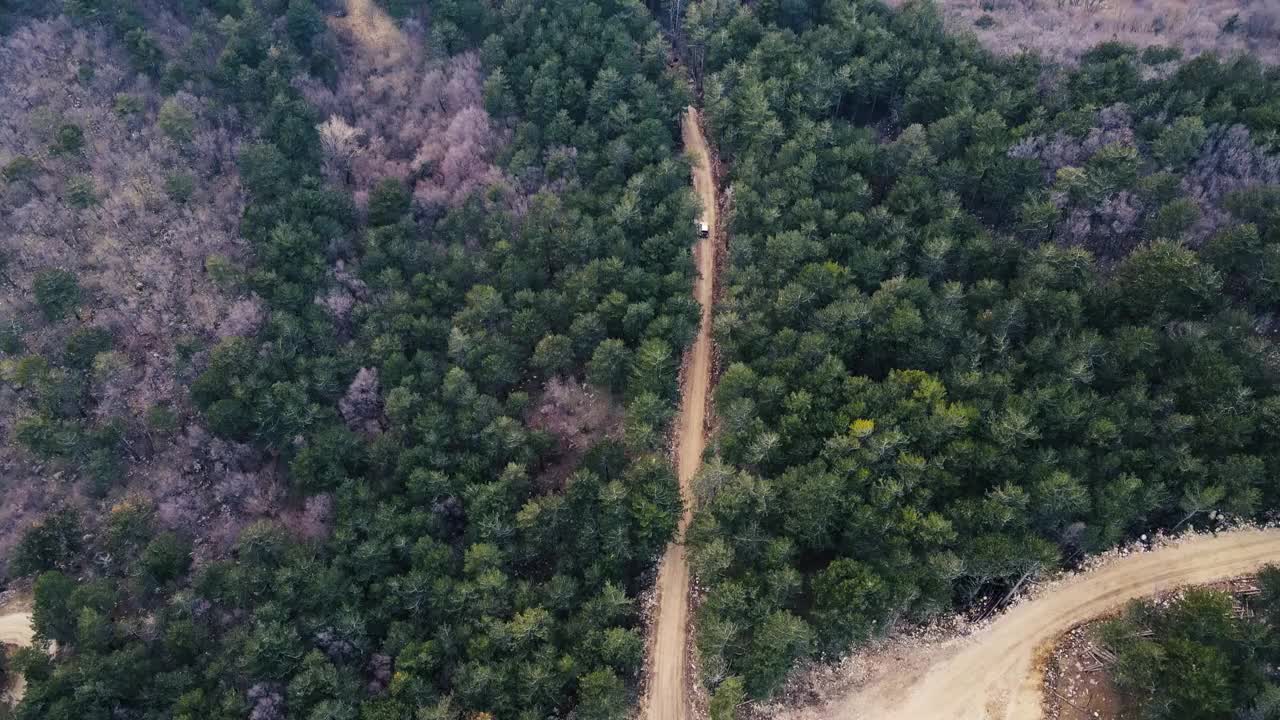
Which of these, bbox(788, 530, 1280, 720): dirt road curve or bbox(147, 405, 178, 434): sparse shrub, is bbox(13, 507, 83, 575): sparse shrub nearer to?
bbox(147, 405, 178, 434): sparse shrub

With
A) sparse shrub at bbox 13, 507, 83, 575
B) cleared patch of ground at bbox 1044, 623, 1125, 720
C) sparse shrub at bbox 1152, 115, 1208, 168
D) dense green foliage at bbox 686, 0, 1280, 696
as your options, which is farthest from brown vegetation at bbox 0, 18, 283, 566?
sparse shrub at bbox 1152, 115, 1208, 168

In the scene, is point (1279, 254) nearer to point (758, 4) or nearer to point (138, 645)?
point (758, 4)

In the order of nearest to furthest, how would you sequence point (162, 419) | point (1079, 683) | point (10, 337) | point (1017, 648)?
point (1079, 683) < point (1017, 648) < point (162, 419) < point (10, 337)

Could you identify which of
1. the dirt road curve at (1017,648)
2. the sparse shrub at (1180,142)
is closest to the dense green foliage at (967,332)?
the sparse shrub at (1180,142)

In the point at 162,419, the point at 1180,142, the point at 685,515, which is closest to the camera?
the point at 685,515

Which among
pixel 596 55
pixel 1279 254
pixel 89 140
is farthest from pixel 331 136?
pixel 1279 254

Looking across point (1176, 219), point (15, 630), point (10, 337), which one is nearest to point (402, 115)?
point (10, 337)

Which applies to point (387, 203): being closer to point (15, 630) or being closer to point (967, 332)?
point (15, 630)
